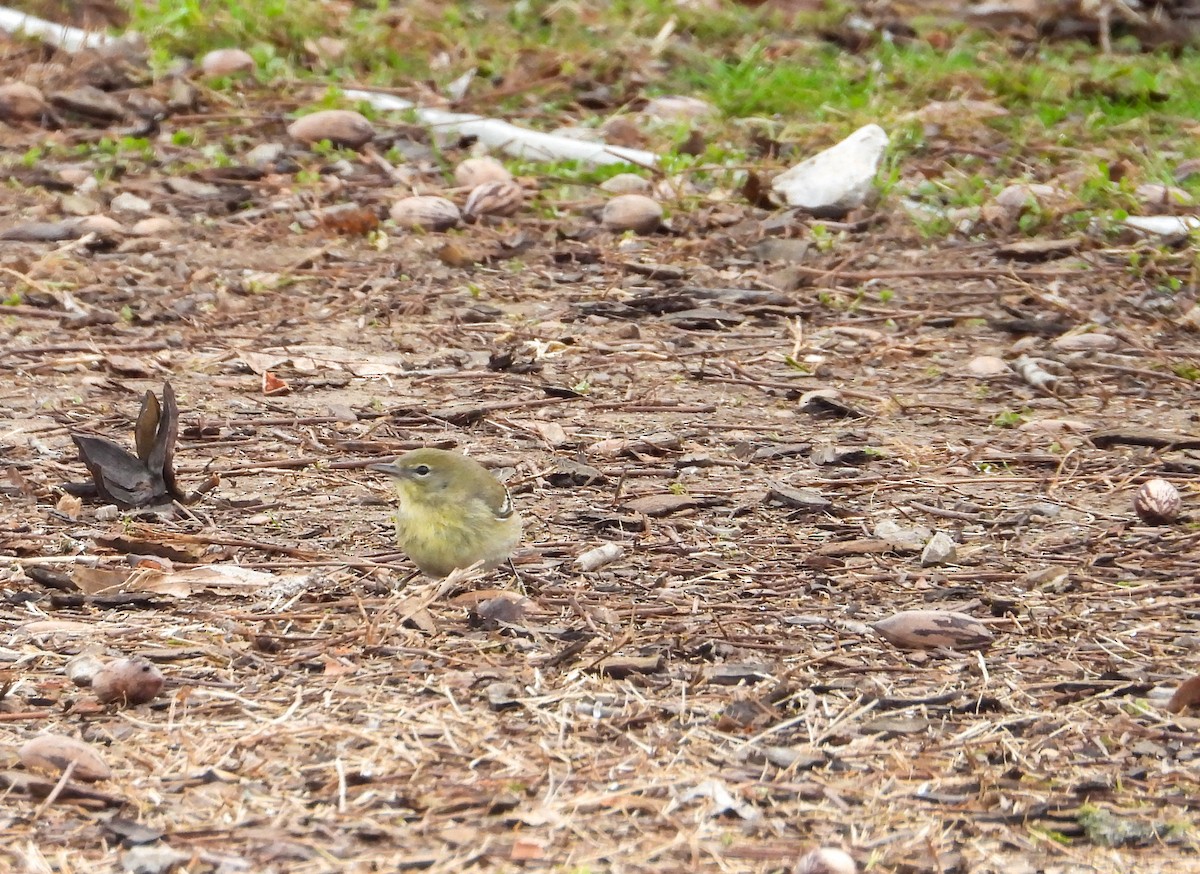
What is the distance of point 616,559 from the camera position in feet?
15.4

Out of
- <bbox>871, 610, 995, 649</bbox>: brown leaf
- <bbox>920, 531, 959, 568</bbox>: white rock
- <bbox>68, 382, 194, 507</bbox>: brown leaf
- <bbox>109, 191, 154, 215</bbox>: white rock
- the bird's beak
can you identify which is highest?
the bird's beak

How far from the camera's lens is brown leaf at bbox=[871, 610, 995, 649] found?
4047mm

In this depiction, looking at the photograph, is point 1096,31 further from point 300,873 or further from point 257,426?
point 300,873

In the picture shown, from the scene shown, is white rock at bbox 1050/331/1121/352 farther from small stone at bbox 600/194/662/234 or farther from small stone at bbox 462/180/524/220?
small stone at bbox 462/180/524/220

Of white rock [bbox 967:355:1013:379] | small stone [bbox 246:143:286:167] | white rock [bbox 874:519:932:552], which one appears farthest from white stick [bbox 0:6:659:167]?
white rock [bbox 874:519:932:552]

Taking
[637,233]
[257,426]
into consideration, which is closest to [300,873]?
[257,426]

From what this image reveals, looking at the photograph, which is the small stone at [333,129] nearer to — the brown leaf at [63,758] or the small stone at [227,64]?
the small stone at [227,64]

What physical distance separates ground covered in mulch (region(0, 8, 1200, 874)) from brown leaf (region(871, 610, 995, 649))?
6 cm

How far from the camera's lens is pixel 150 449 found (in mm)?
5020

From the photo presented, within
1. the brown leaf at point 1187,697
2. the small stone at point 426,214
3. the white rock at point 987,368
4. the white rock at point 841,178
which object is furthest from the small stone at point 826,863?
the white rock at point 841,178

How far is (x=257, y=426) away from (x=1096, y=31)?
796 cm

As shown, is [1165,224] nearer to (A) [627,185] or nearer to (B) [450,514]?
(A) [627,185]

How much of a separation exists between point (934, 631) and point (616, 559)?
998mm

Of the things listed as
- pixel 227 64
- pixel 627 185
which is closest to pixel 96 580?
pixel 627 185
